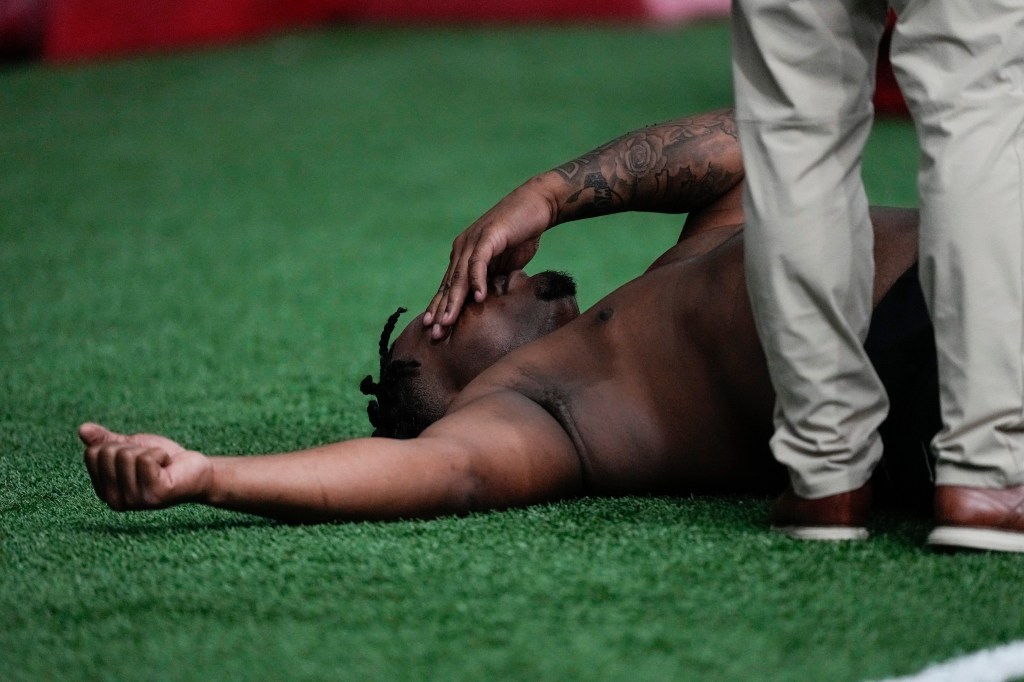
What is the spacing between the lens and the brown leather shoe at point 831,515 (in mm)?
1692

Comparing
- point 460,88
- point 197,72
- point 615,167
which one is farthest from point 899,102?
point 615,167

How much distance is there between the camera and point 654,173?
2.24m

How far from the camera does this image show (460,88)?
7348 mm

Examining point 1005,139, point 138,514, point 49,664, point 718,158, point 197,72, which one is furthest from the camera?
point 197,72

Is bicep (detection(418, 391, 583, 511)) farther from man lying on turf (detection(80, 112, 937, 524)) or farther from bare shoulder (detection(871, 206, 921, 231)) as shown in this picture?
bare shoulder (detection(871, 206, 921, 231))

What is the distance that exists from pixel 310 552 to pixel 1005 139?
91cm

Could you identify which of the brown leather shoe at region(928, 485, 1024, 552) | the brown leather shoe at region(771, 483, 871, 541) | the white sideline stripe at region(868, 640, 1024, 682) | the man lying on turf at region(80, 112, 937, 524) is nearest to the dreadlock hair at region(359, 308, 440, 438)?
the man lying on turf at region(80, 112, 937, 524)

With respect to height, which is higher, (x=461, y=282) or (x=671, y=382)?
(x=461, y=282)

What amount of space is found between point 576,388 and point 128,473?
0.65 m

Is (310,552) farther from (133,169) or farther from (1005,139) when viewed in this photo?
(133,169)

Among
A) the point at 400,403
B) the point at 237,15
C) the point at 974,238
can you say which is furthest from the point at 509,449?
the point at 237,15

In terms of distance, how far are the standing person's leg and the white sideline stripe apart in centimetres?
23

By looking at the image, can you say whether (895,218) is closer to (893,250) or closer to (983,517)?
(893,250)

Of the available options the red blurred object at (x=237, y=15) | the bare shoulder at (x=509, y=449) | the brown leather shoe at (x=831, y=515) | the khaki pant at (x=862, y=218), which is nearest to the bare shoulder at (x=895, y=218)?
the khaki pant at (x=862, y=218)
